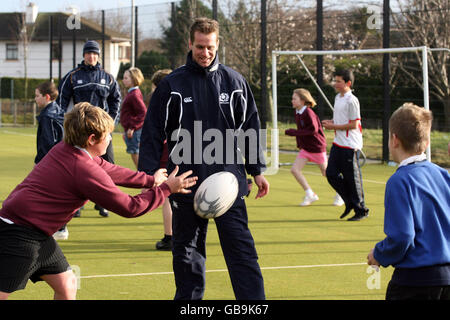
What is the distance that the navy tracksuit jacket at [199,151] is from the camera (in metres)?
5.29

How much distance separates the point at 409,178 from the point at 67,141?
2.12 meters

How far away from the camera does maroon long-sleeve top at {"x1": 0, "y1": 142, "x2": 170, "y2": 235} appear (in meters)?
4.54

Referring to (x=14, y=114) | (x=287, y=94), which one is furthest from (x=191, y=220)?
(x=14, y=114)

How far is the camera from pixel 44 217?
4574 millimetres

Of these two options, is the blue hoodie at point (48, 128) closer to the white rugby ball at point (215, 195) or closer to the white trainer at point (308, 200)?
the white rugby ball at point (215, 195)

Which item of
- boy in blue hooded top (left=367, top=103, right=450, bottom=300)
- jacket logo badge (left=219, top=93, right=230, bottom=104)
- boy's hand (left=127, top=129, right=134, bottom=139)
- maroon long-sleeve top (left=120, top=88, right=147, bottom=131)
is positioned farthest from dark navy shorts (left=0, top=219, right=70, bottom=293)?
boy's hand (left=127, top=129, right=134, bottom=139)

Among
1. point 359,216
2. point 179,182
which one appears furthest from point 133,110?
point 179,182

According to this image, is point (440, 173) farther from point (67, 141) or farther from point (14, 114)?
point (14, 114)

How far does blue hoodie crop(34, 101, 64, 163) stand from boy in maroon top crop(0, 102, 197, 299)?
413 cm

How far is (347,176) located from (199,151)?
17.4 ft

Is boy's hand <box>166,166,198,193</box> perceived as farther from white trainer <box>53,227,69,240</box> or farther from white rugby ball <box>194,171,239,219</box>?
white trainer <box>53,227,69,240</box>

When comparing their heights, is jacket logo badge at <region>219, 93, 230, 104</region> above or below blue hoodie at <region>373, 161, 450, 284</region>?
above
